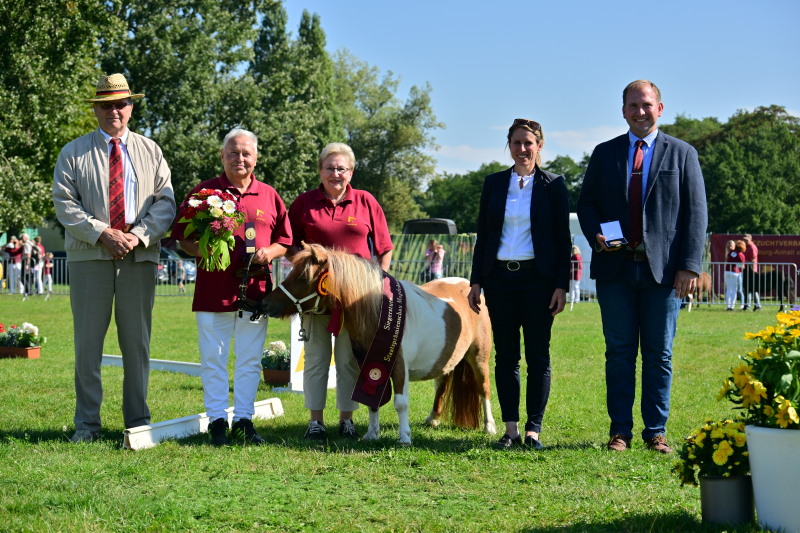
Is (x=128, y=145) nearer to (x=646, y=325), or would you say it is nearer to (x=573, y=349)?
(x=646, y=325)

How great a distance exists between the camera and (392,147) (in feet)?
184

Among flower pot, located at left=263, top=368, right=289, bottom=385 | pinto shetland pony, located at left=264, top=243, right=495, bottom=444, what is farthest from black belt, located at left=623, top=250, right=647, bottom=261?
flower pot, located at left=263, top=368, right=289, bottom=385

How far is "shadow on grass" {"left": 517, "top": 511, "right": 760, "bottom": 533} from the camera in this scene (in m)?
3.80

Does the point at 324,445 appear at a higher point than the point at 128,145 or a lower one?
lower

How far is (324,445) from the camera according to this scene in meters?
5.91

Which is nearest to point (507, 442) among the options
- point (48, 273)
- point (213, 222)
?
point (213, 222)

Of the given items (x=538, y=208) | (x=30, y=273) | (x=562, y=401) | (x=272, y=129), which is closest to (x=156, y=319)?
(x=30, y=273)

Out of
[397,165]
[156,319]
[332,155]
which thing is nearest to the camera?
[332,155]

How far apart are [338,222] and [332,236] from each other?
125 mm

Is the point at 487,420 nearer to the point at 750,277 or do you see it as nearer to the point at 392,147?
the point at 750,277

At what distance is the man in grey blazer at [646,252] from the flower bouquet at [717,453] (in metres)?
1.56

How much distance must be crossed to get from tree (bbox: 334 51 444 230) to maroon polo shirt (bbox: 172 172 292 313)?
161ft

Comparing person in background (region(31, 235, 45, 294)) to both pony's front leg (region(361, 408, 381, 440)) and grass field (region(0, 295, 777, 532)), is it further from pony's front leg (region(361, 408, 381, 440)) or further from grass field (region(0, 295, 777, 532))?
pony's front leg (region(361, 408, 381, 440))

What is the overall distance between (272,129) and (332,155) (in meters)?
31.0
